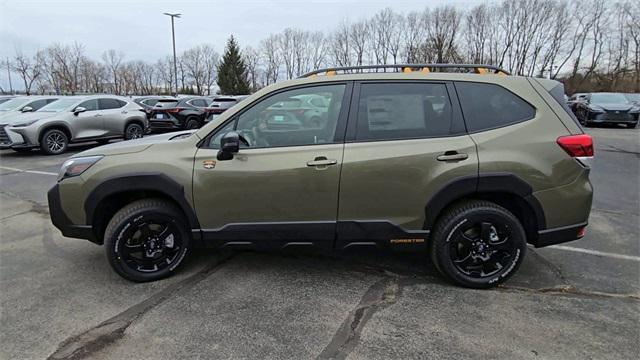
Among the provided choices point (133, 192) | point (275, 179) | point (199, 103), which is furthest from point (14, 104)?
point (275, 179)

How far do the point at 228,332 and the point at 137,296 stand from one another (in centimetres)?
98

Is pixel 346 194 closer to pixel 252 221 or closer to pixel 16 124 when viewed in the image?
pixel 252 221

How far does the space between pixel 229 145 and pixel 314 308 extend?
1.40 meters

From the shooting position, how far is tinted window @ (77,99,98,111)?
12.0 m

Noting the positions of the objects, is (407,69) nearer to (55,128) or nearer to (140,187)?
(140,187)

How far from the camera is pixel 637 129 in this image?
17.5 meters

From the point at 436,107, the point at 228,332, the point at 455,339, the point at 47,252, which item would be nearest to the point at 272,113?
the point at 436,107

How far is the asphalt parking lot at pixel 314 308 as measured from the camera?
2529mm

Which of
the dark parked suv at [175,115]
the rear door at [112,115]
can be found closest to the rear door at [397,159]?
the rear door at [112,115]

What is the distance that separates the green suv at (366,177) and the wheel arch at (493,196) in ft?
0.04

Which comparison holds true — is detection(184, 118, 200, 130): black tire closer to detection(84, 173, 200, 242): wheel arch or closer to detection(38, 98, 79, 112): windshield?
detection(38, 98, 79, 112): windshield

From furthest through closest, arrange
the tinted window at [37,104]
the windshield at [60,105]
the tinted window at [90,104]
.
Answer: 1. the tinted window at [37,104]
2. the tinted window at [90,104]
3. the windshield at [60,105]

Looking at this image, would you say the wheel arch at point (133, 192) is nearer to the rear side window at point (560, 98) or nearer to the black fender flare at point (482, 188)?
the black fender flare at point (482, 188)

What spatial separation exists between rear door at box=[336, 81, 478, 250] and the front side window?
0.60 ft
